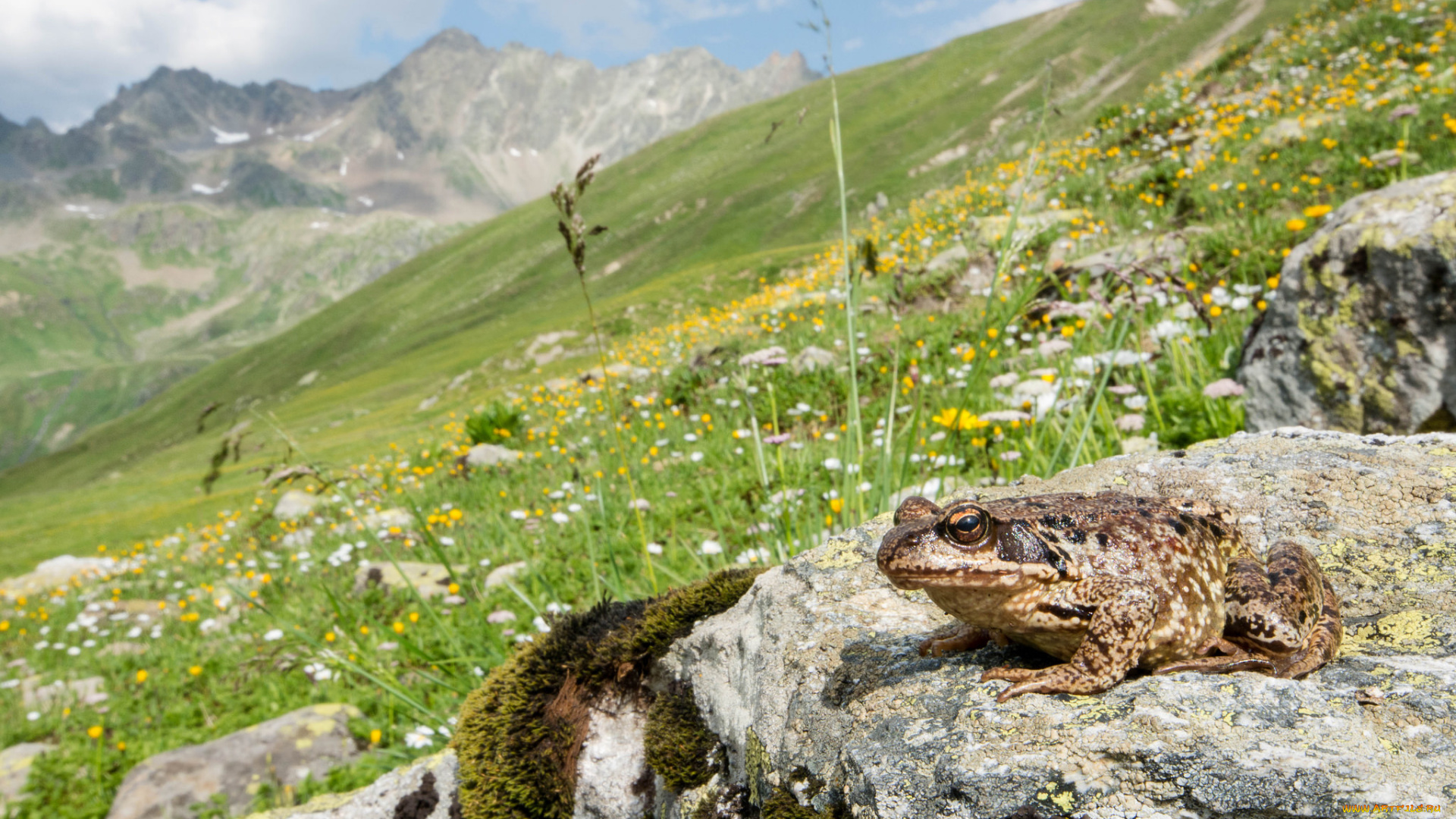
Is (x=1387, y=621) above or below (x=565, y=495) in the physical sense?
above

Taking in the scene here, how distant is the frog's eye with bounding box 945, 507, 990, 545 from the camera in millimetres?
1934

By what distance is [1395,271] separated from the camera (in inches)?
209

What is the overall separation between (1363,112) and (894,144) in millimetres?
90809

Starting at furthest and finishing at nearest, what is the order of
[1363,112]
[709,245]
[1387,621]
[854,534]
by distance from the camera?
[709,245], [1363,112], [854,534], [1387,621]

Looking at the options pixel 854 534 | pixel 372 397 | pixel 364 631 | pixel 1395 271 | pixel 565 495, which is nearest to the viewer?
pixel 854 534

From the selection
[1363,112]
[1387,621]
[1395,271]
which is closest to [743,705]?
[1387,621]

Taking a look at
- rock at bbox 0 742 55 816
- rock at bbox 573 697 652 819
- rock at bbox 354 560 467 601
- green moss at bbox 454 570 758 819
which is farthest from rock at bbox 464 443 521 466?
rock at bbox 573 697 652 819

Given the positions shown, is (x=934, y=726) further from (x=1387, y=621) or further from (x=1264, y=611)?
(x=1387, y=621)

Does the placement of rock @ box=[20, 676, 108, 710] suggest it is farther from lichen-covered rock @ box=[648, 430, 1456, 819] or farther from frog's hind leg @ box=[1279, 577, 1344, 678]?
frog's hind leg @ box=[1279, 577, 1344, 678]

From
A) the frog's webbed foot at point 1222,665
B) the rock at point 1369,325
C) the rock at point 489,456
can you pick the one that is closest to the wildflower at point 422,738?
the frog's webbed foot at point 1222,665

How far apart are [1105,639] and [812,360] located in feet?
28.5

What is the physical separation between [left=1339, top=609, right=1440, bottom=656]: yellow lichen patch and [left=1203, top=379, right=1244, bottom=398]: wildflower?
13.1 feet

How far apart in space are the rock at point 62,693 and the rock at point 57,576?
5370mm

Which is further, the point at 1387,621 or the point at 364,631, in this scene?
the point at 364,631
